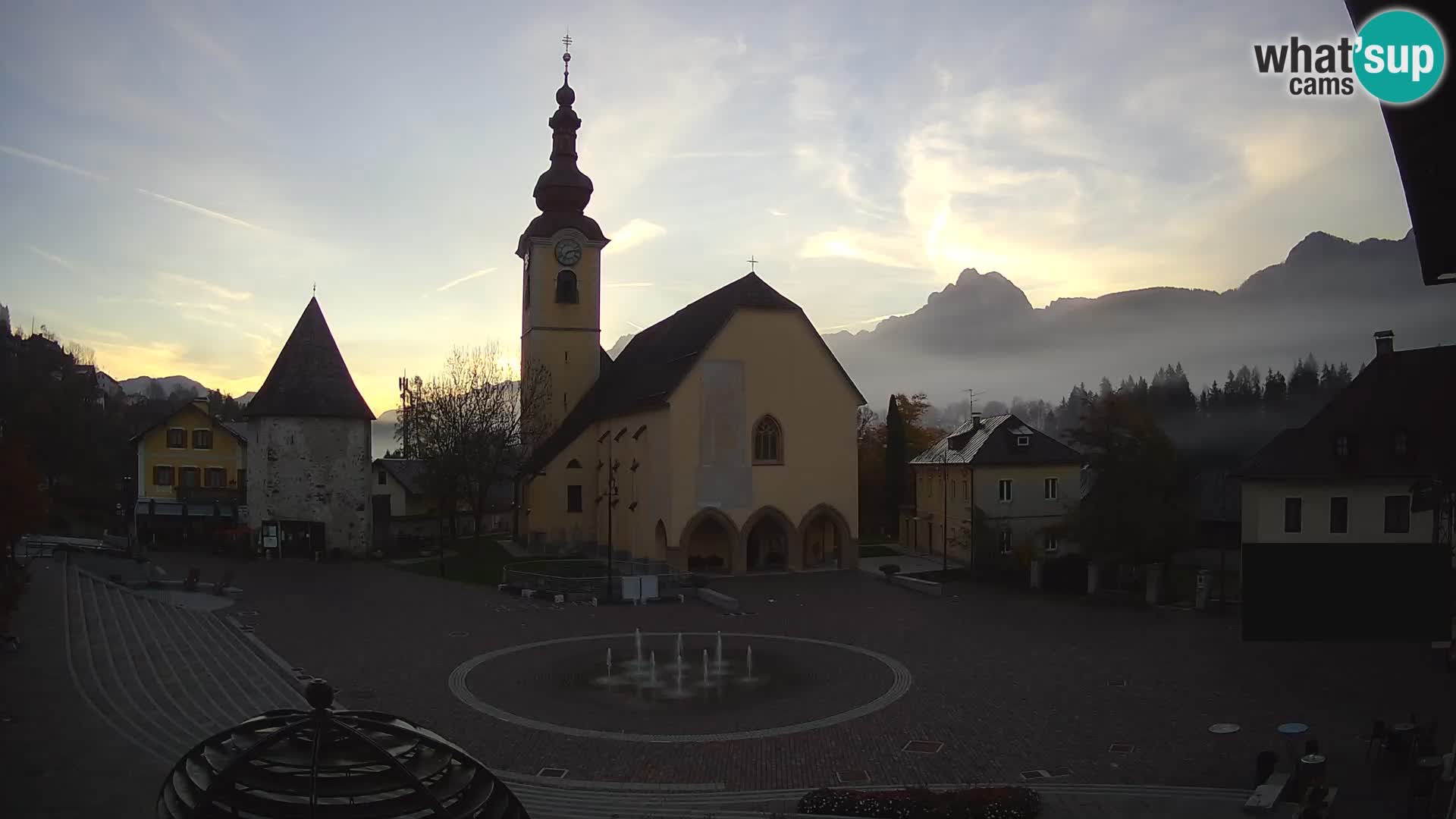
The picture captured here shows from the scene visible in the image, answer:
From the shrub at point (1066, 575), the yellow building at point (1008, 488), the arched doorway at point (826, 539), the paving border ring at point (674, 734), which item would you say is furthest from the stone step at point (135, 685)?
the yellow building at point (1008, 488)

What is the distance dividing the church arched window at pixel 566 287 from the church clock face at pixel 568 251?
62 cm

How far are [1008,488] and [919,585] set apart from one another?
11975 millimetres

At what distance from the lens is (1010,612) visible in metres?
29.0

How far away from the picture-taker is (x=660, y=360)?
4522 cm

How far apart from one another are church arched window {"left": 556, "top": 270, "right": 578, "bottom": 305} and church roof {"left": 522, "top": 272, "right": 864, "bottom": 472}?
4.60m

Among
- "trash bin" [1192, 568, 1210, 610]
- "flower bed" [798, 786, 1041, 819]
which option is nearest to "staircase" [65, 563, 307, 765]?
"flower bed" [798, 786, 1041, 819]

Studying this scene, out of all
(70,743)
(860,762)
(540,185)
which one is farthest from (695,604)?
(540,185)

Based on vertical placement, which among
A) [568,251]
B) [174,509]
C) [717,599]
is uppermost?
[568,251]

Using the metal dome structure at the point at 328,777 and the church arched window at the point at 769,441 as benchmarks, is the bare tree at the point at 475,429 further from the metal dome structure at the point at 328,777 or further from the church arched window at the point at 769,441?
the metal dome structure at the point at 328,777

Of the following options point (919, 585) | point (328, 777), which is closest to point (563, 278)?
point (919, 585)

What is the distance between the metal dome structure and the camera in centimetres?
564

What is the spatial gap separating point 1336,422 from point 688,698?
25.0 m

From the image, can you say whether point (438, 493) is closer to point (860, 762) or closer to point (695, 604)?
point (695, 604)

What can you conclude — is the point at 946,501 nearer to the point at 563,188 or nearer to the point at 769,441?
the point at 769,441
